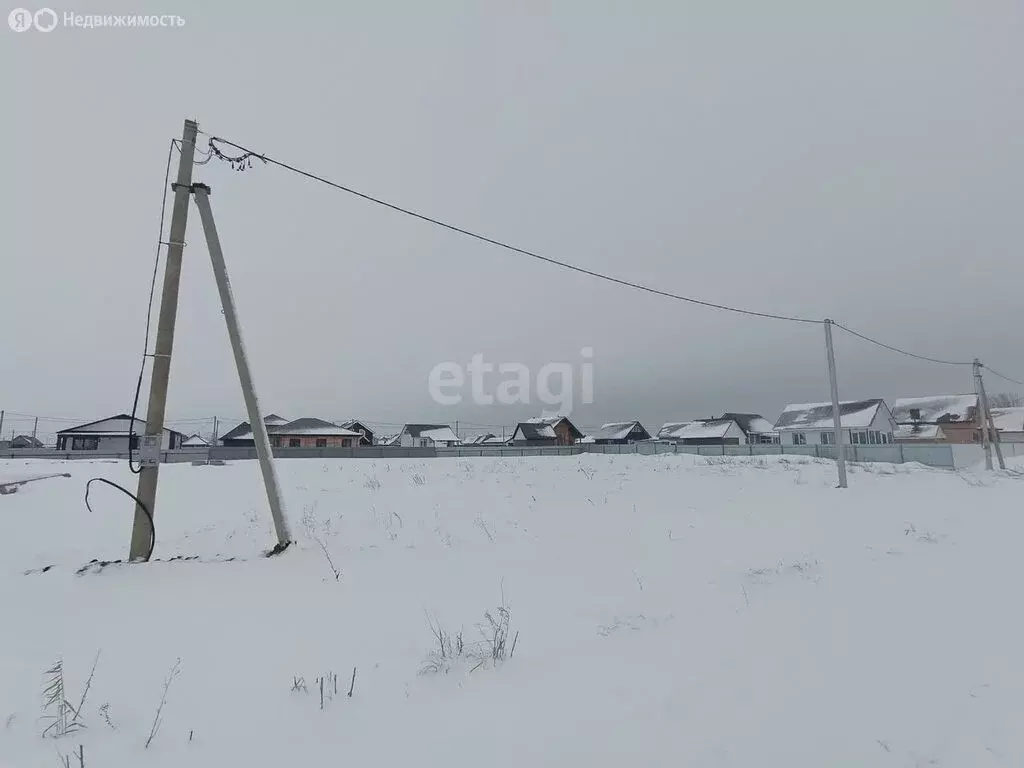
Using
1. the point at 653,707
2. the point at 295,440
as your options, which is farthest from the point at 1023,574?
the point at 295,440

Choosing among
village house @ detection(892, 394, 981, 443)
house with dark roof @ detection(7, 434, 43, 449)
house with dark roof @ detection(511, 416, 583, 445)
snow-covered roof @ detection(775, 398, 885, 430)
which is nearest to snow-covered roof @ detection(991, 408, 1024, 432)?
village house @ detection(892, 394, 981, 443)

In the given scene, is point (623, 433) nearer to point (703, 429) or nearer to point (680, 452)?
point (703, 429)

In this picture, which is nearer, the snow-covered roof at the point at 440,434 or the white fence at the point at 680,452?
the white fence at the point at 680,452

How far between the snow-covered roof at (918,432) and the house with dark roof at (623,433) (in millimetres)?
28720

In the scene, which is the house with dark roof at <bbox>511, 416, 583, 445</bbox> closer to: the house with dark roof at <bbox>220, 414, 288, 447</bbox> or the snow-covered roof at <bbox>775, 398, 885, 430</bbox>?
the snow-covered roof at <bbox>775, 398, 885, 430</bbox>

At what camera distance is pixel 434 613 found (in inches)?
158

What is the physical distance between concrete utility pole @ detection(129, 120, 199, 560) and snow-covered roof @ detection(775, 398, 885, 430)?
49.4 metres

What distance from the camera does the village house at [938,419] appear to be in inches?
1951

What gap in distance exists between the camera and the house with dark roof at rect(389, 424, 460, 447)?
67.0 meters

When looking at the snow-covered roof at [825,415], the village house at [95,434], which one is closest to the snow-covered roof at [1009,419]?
the snow-covered roof at [825,415]

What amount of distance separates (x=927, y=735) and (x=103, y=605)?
5727mm

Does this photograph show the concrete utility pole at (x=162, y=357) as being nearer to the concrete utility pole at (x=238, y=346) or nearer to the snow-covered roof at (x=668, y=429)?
the concrete utility pole at (x=238, y=346)

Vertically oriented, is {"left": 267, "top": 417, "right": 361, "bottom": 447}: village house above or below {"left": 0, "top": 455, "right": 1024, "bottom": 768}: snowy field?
above

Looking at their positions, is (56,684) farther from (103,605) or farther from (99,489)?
(99,489)
